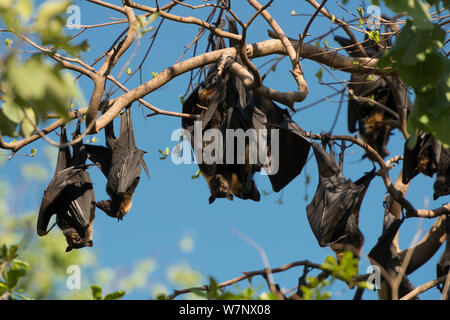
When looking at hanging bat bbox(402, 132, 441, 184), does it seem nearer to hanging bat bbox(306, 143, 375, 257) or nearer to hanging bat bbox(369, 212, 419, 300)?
hanging bat bbox(306, 143, 375, 257)

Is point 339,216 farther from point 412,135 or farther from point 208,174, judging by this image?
point 412,135

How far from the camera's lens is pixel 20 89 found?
1731 millimetres

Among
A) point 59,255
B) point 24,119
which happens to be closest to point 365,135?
point 59,255

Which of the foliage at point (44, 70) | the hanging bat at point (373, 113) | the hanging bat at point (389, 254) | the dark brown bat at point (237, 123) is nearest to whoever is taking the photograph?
the foliage at point (44, 70)

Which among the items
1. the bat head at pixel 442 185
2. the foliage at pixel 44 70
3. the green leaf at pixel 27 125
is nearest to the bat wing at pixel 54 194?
the bat head at pixel 442 185

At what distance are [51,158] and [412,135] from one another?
29.9ft

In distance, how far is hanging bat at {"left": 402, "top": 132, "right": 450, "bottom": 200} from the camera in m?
7.19

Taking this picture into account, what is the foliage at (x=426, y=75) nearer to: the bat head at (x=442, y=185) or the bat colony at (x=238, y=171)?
the bat colony at (x=238, y=171)

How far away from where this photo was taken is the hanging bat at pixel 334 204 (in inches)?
283

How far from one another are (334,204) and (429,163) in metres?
1.28

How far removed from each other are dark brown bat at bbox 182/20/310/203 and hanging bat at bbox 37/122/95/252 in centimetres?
130

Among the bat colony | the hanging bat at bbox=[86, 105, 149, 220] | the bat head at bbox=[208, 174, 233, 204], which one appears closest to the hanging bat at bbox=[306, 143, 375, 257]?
the bat colony
